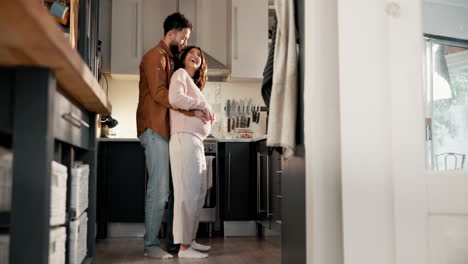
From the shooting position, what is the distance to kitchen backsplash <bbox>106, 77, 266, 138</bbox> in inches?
189

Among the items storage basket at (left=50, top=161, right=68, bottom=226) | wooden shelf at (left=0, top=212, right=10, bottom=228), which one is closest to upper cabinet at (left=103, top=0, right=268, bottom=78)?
storage basket at (left=50, top=161, right=68, bottom=226)

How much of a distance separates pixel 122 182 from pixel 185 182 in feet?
4.30

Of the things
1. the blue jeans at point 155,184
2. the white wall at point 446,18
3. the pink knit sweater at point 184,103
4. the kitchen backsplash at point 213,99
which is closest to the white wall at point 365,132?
the white wall at point 446,18

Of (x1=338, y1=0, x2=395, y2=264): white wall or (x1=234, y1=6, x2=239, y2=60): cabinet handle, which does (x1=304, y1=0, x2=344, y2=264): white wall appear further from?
(x1=234, y1=6, x2=239, y2=60): cabinet handle

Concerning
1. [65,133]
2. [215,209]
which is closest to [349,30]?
[65,133]

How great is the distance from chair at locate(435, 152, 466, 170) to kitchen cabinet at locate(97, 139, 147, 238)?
3116 mm

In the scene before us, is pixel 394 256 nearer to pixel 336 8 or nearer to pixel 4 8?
pixel 336 8

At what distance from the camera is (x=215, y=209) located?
437 centimetres

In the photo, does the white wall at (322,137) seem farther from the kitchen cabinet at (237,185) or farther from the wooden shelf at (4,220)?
the kitchen cabinet at (237,185)

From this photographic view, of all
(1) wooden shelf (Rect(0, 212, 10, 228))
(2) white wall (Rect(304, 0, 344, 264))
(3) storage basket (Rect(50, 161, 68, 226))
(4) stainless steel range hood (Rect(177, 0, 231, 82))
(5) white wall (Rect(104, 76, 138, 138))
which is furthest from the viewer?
(5) white wall (Rect(104, 76, 138, 138))

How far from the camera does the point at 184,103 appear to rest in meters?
3.14

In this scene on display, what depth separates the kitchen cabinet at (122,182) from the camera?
4281mm

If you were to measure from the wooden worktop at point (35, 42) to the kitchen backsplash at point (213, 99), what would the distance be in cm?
328

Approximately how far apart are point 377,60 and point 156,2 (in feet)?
11.3
